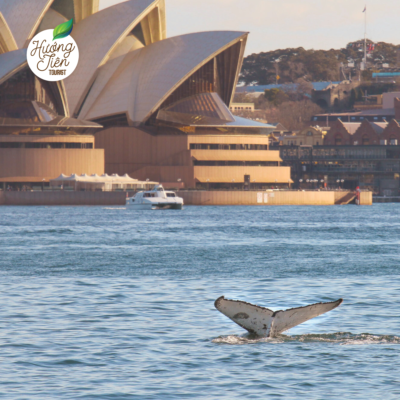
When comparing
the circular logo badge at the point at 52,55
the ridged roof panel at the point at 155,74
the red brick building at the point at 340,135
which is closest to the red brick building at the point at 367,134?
the red brick building at the point at 340,135

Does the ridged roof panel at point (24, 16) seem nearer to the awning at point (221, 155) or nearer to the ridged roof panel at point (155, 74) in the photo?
the ridged roof panel at point (155, 74)

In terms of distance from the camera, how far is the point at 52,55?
10450cm

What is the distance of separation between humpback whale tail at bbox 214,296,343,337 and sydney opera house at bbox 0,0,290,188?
80180mm

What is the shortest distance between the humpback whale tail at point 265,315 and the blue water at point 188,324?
311mm

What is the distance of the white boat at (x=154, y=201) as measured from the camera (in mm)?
84938

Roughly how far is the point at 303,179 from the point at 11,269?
4149 inches

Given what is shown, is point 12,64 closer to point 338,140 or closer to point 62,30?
point 62,30

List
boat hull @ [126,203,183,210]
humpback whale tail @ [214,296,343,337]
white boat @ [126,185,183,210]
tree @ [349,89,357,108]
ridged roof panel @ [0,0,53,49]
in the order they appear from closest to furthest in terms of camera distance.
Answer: humpback whale tail @ [214,296,343,337] → white boat @ [126,185,183,210] → boat hull @ [126,203,183,210] → ridged roof panel @ [0,0,53,49] → tree @ [349,89,357,108]

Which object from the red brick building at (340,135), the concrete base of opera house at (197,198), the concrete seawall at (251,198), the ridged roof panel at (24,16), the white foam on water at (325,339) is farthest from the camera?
the red brick building at (340,135)

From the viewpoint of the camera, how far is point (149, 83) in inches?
4075

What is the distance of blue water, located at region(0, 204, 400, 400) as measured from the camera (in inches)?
547

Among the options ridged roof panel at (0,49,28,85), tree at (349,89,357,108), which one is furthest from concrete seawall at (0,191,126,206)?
tree at (349,89,357,108)

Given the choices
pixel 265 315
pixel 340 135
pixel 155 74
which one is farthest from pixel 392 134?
pixel 265 315

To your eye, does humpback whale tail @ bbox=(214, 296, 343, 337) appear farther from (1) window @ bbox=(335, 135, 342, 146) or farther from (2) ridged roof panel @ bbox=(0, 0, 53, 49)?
(1) window @ bbox=(335, 135, 342, 146)
